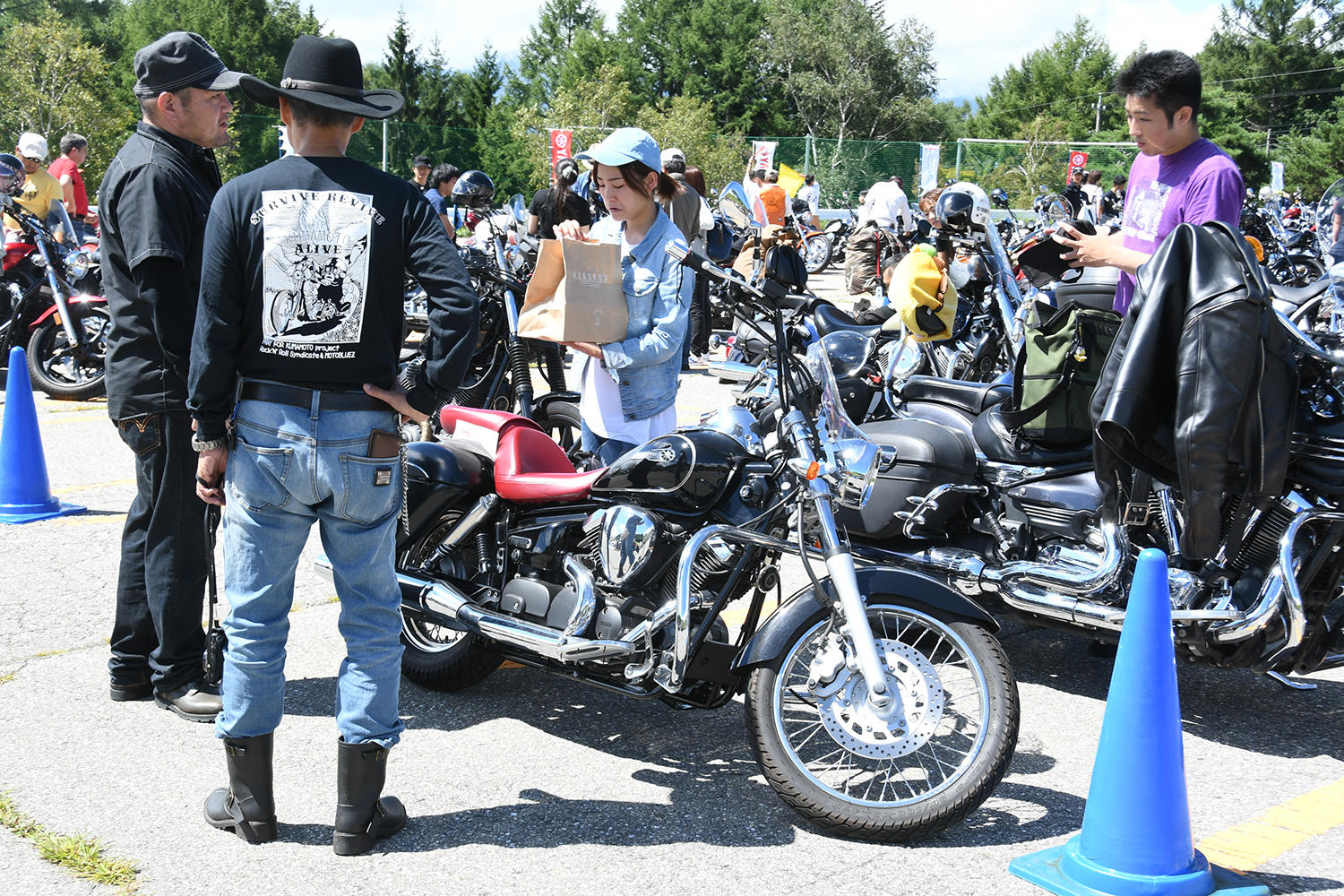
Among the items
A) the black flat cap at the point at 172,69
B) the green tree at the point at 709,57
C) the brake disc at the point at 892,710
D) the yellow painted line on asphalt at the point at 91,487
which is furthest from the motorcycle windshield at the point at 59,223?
the green tree at the point at 709,57

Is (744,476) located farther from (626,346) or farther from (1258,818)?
(1258,818)

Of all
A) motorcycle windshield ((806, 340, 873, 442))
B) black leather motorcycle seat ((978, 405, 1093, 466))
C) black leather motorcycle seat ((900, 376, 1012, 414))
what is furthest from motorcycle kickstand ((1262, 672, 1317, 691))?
motorcycle windshield ((806, 340, 873, 442))

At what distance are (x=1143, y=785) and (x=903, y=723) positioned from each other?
24.6 inches

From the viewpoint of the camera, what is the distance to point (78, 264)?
394 inches

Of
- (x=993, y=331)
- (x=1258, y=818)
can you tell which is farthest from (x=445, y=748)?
(x=993, y=331)

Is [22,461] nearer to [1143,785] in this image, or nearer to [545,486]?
[545,486]

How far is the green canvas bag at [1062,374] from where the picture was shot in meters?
4.52

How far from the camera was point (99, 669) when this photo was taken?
14.8 ft

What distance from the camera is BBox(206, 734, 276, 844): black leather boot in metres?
3.23

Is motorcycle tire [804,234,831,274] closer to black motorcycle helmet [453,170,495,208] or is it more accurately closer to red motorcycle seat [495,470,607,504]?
black motorcycle helmet [453,170,495,208]

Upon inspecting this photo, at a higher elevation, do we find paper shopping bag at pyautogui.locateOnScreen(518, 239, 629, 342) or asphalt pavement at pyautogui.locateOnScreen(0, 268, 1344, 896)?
paper shopping bag at pyautogui.locateOnScreen(518, 239, 629, 342)

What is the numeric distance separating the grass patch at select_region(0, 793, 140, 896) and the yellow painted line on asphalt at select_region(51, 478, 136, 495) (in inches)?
166

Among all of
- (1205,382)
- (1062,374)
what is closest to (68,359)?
(1062,374)

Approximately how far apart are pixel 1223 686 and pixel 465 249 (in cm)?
532
